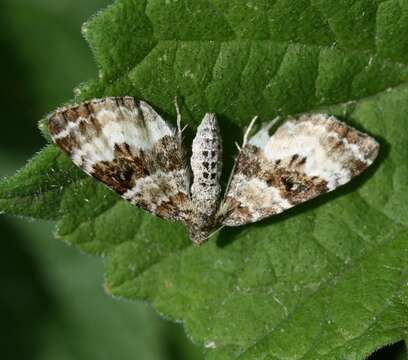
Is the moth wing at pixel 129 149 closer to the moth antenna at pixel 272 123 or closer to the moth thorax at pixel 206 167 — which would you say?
the moth thorax at pixel 206 167

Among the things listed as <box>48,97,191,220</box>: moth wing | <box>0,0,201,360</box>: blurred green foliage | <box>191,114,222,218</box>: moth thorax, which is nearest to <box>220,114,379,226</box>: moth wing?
<box>191,114,222,218</box>: moth thorax

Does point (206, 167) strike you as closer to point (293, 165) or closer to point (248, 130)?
point (248, 130)

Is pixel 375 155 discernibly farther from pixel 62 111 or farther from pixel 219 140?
pixel 62 111

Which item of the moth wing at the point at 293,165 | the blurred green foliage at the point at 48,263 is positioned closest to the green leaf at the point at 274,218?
the moth wing at the point at 293,165

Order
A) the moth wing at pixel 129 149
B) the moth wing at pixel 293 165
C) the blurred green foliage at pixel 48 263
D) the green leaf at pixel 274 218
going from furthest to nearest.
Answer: the blurred green foliage at pixel 48 263
the moth wing at pixel 293 165
the moth wing at pixel 129 149
the green leaf at pixel 274 218

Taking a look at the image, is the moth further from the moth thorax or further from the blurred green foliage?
the blurred green foliage

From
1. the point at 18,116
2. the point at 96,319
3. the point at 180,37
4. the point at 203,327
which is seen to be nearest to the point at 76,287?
the point at 96,319
